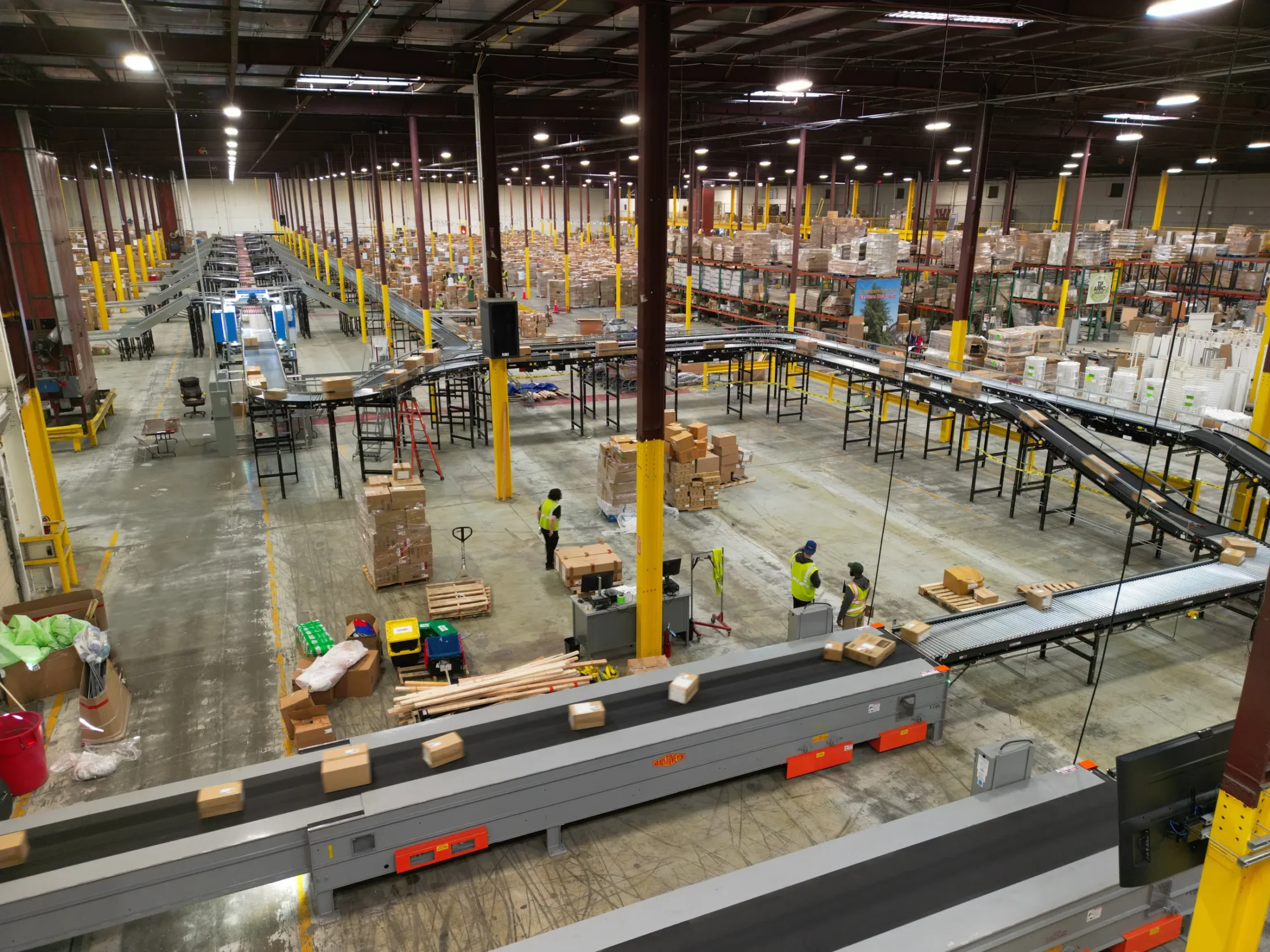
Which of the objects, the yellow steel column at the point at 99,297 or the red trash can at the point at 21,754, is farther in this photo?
the yellow steel column at the point at 99,297

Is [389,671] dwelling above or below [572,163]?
below

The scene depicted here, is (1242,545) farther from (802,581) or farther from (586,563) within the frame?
(586,563)

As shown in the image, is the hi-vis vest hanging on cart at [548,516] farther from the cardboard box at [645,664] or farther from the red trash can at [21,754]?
the red trash can at [21,754]

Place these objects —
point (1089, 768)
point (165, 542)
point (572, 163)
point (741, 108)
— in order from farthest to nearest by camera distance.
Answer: point (572, 163) < point (741, 108) < point (165, 542) < point (1089, 768)

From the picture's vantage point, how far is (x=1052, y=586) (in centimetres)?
1037

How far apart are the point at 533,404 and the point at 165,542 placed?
10929 millimetres

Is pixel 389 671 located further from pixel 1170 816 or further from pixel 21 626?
pixel 1170 816

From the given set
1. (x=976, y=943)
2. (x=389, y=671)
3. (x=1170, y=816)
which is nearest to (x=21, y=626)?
(x=389, y=671)

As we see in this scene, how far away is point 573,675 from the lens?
8117 mm

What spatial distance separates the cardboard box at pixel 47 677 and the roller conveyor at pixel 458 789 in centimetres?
379

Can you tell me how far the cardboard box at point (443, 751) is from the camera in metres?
6.23

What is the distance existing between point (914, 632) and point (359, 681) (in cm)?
590

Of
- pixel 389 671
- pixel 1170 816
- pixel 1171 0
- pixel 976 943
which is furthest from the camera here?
pixel 389 671

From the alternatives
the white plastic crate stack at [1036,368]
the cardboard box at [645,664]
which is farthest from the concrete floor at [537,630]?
the white plastic crate stack at [1036,368]
